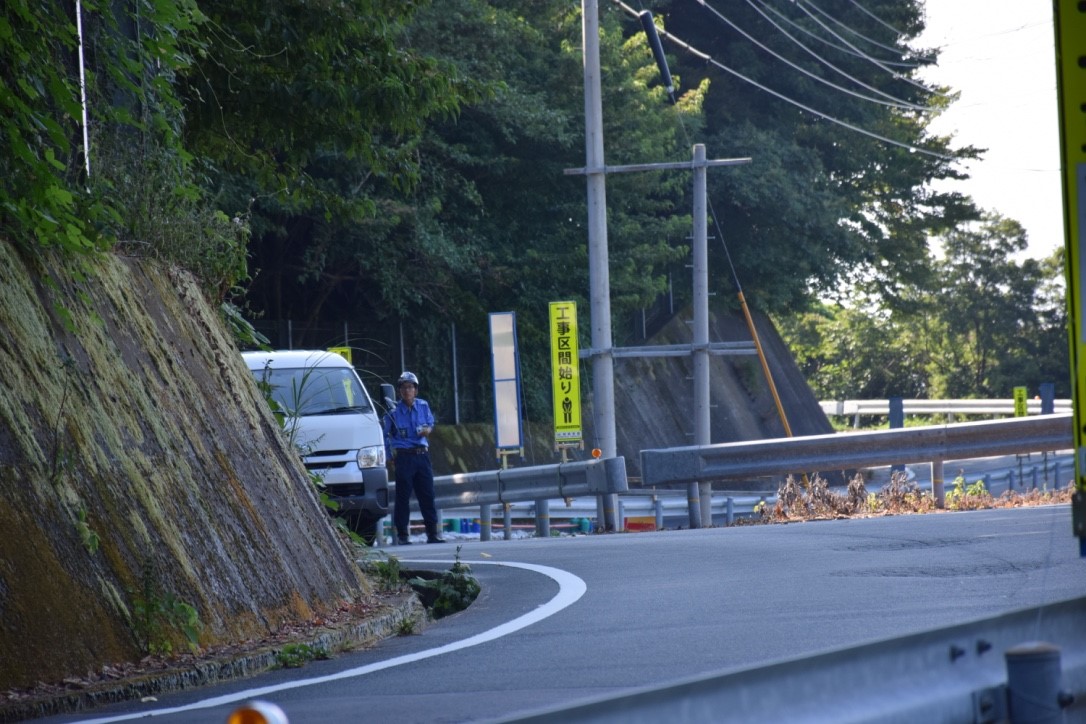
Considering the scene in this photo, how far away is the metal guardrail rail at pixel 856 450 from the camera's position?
16.7 meters

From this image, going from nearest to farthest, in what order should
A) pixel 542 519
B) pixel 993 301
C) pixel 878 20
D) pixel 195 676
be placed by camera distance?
pixel 195 676, pixel 542 519, pixel 878 20, pixel 993 301

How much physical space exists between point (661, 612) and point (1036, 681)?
16.7 feet

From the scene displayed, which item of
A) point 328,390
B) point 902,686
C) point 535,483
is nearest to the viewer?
point 902,686

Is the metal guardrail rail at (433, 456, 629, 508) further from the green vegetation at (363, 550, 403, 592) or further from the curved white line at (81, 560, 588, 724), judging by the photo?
the green vegetation at (363, 550, 403, 592)

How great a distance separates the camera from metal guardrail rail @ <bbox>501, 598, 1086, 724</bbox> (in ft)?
8.82

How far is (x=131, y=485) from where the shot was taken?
7184 mm

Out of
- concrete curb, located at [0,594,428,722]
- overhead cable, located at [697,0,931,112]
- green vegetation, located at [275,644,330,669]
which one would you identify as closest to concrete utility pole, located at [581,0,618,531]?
concrete curb, located at [0,594,428,722]

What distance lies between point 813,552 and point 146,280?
5514 millimetres

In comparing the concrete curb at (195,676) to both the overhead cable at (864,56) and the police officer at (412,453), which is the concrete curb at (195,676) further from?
the overhead cable at (864,56)

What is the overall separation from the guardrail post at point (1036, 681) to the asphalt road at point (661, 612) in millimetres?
327

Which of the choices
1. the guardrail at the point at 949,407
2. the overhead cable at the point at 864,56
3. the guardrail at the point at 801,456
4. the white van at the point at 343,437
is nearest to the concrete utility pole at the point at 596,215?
the guardrail at the point at 801,456

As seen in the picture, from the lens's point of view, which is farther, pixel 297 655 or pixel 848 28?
pixel 848 28

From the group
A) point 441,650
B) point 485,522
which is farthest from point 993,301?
point 441,650

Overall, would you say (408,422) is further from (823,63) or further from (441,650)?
(823,63)
